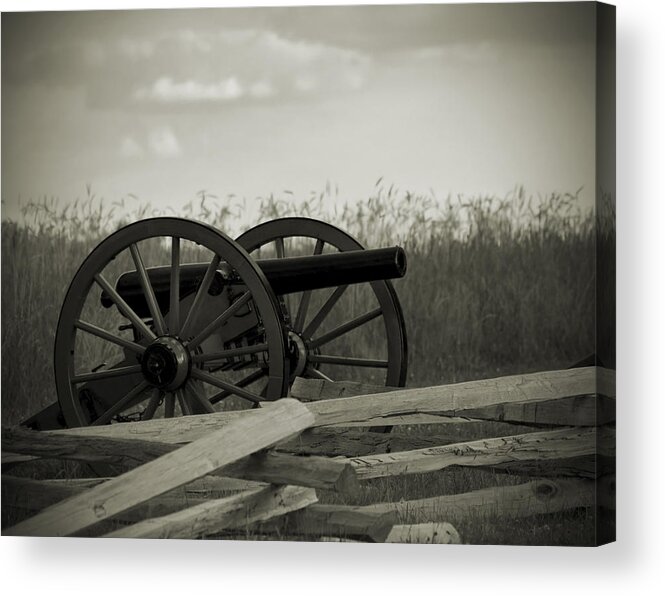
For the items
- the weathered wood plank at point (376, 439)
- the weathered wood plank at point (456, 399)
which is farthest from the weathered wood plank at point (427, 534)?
the weathered wood plank at point (456, 399)

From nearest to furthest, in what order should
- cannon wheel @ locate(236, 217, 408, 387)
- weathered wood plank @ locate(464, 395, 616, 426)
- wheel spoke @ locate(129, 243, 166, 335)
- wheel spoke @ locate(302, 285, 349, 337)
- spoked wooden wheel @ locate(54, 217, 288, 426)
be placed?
1. weathered wood plank @ locate(464, 395, 616, 426)
2. spoked wooden wheel @ locate(54, 217, 288, 426)
3. wheel spoke @ locate(129, 243, 166, 335)
4. cannon wheel @ locate(236, 217, 408, 387)
5. wheel spoke @ locate(302, 285, 349, 337)

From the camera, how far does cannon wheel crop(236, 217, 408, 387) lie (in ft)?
17.7

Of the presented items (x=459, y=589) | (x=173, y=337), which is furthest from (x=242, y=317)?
(x=459, y=589)

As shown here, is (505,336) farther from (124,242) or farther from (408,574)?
(124,242)

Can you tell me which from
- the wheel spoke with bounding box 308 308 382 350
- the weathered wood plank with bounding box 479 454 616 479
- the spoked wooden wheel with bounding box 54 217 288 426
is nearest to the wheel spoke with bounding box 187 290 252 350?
the spoked wooden wheel with bounding box 54 217 288 426

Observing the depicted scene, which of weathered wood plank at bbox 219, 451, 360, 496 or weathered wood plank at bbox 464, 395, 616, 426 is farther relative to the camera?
weathered wood plank at bbox 464, 395, 616, 426

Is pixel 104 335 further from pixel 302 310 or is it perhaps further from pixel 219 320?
pixel 302 310

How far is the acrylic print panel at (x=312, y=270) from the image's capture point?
509cm

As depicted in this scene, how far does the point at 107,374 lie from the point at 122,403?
0.48 ft

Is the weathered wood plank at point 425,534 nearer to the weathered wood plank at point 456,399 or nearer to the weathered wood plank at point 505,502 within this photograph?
the weathered wood plank at point 505,502

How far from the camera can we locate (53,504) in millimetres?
5371

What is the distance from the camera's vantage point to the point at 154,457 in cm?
515

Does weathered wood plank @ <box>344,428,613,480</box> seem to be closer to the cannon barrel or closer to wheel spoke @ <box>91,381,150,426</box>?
the cannon barrel

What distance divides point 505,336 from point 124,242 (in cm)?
172
